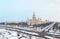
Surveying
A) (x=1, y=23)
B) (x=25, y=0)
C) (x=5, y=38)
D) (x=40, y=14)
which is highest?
(x=25, y=0)

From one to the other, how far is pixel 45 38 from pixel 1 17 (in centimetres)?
84

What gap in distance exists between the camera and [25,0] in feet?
6.62

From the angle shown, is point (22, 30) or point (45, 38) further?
point (22, 30)

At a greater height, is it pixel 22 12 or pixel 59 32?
pixel 22 12

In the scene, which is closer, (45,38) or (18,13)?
(45,38)

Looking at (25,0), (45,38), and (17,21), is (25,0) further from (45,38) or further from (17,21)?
(45,38)

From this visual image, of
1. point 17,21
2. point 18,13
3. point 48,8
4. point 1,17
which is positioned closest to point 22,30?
point 17,21

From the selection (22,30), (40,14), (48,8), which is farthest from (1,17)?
(48,8)

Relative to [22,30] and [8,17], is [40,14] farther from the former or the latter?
[8,17]

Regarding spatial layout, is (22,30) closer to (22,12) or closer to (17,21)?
(17,21)

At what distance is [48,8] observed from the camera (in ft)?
6.48

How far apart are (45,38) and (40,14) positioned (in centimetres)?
42

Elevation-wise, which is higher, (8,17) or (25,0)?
(25,0)

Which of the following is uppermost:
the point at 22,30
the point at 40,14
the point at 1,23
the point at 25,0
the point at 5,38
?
the point at 25,0
